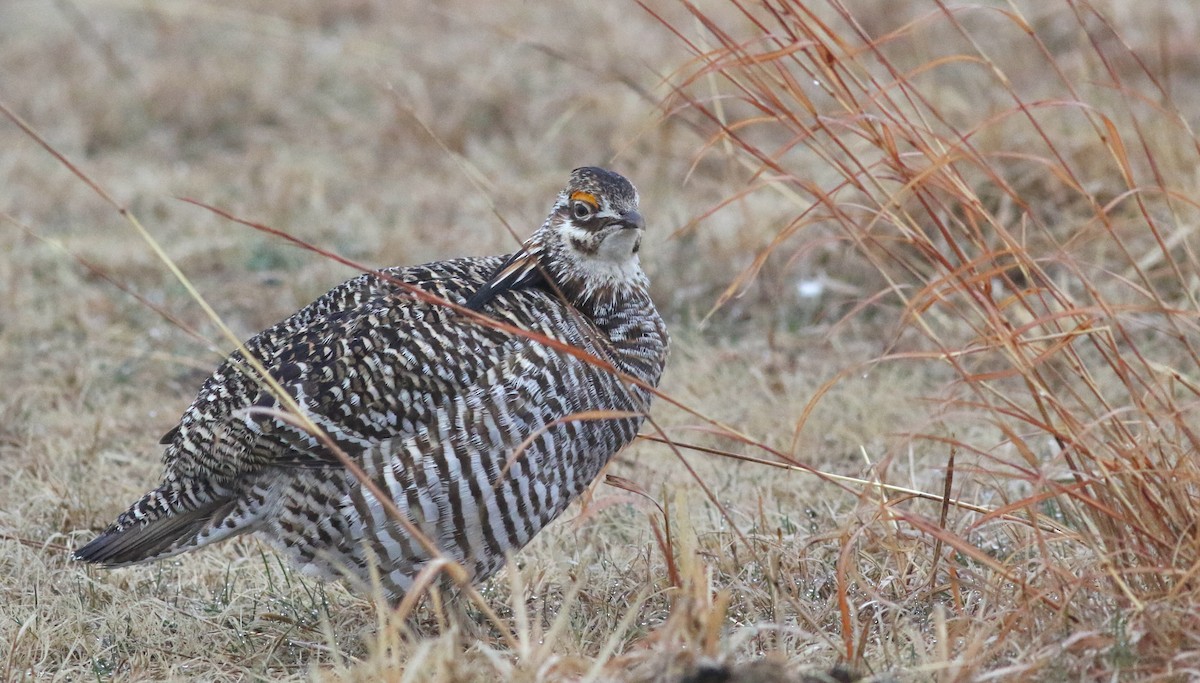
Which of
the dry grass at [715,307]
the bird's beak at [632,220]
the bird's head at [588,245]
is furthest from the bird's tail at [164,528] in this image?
the bird's beak at [632,220]

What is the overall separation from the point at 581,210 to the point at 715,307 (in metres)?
0.55

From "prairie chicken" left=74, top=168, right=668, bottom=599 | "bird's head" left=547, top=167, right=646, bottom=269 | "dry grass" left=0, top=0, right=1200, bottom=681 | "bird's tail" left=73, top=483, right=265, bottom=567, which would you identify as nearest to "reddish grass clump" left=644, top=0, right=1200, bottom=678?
"dry grass" left=0, top=0, right=1200, bottom=681

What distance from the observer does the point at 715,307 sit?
10.4 feet

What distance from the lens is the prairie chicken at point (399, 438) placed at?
3.15 m

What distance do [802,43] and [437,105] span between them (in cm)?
552

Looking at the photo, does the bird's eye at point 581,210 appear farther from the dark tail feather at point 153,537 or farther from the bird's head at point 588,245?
the dark tail feather at point 153,537

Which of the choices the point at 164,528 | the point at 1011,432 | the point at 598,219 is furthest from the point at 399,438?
the point at 1011,432

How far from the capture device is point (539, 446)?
3160mm

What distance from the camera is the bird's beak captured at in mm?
3453

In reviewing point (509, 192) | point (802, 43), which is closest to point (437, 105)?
point (509, 192)

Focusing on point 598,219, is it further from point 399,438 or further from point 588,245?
point 399,438

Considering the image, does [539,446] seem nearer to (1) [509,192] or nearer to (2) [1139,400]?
(2) [1139,400]

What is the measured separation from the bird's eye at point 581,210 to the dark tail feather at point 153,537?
111 centimetres

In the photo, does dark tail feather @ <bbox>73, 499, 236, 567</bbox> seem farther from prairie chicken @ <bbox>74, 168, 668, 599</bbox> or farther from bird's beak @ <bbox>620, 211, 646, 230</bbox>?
bird's beak @ <bbox>620, 211, 646, 230</bbox>
